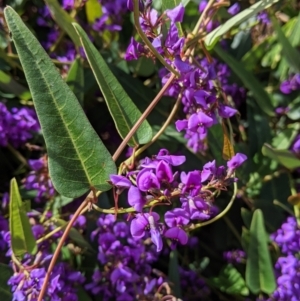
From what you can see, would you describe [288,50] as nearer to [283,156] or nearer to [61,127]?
[283,156]

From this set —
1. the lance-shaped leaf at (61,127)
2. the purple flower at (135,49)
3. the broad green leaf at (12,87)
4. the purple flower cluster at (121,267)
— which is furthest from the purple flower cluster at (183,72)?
the broad green leaf at (12,87)

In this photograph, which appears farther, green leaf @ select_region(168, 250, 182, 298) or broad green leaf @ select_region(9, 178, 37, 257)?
green leaf @ select_region(168, 250, 182, 298)

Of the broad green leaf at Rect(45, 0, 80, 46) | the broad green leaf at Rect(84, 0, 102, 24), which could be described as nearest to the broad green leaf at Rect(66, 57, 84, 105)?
the broad green leaf at Rect(45, 0, 80, 46)

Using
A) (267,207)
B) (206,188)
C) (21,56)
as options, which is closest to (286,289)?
(267,207)

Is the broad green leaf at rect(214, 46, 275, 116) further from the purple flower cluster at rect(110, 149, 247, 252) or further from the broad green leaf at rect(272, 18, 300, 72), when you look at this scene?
the purple flower cluster at rect(110, 149, 247, 252)

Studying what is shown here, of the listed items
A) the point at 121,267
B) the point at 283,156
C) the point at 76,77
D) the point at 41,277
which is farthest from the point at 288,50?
the point at 41,277
